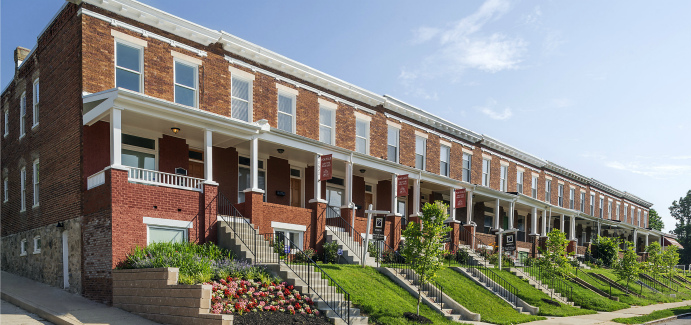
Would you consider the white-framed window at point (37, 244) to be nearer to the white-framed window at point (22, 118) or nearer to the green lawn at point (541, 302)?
the white-framed window at point (22, 118)

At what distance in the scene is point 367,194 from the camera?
28.7 meters

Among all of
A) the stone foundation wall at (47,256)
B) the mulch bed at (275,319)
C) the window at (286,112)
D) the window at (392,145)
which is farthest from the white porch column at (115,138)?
the window at (392,145)

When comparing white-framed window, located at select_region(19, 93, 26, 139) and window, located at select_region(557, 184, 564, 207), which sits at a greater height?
white-framed window, located at select_region(19, 93, 26, 139)

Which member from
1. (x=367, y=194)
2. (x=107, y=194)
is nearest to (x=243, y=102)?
(x=107, y=194)

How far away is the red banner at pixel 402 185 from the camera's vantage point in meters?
25.5

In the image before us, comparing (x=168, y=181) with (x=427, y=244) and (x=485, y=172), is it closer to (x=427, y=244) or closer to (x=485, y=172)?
(x=427, y=244)

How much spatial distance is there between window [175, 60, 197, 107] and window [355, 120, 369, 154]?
9.17m

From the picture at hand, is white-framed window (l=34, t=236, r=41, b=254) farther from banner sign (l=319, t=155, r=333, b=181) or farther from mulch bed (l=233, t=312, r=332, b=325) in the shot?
mulch bed (l=233, t=312, r=332, b=325)

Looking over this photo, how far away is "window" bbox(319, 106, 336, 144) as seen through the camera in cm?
2475

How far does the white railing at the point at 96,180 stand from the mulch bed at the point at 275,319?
6.31 metres

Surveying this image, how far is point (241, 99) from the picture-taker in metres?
21.3

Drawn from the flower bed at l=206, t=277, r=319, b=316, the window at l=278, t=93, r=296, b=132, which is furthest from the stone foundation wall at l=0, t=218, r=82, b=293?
the window at l=278, t=93, r=296, b=132

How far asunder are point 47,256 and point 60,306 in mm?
4730

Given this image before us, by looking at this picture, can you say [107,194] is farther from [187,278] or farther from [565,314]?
[565,314]
